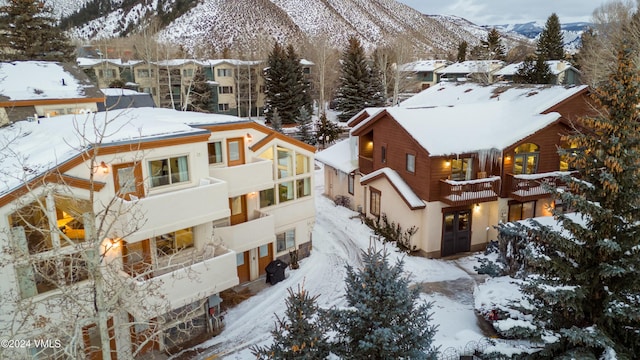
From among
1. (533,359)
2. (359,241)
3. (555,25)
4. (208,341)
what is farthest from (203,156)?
(555,25)

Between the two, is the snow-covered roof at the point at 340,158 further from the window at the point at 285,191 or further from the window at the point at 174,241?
the window at the point at 174,241

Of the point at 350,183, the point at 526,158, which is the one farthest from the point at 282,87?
the point at 526,158

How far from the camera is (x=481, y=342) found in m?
13.7

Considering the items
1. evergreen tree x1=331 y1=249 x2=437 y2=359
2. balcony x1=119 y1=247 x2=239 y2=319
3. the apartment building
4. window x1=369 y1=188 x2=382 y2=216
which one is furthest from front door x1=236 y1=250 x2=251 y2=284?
evergreen tree x1=331 y1=249 x2=437 y2=359

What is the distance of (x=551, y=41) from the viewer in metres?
58.9

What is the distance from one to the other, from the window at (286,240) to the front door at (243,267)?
1969 mm

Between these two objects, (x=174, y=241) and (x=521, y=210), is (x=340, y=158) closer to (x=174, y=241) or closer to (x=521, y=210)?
(x=521, y=210)

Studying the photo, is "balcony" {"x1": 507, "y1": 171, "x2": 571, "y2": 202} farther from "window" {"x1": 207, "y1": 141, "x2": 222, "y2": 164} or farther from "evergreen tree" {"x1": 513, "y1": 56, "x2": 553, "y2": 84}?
"evergreen tree" {"x1": 513, "y1": 56, "x2": 553, "y2": 84}

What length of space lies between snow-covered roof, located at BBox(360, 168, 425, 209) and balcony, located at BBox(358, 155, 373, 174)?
4.84 feet

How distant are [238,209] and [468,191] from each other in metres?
11.0

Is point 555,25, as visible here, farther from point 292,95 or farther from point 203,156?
point 203,156

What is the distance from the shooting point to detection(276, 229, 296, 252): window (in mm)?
20500

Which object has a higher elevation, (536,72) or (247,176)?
(536,72)

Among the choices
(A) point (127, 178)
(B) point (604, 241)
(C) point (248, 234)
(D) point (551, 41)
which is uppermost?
(D) point (551, 41)
